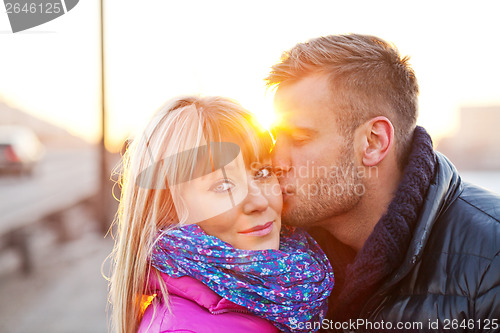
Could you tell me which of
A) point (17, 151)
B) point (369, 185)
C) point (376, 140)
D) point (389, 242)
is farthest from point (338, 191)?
point (17, 151)

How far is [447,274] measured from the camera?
7.25 feet

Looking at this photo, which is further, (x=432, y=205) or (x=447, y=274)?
(x=432, y=205)

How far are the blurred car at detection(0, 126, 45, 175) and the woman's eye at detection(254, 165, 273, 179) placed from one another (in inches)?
537

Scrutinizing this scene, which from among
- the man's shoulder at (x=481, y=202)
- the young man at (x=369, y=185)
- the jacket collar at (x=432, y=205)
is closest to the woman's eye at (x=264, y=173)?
the young man at (x=369, y=185)

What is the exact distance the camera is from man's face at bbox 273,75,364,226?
8.99 ft

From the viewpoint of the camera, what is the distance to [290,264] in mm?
2324

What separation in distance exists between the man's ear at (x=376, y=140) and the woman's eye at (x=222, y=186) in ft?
3.14

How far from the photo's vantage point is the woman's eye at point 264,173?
2434 mm

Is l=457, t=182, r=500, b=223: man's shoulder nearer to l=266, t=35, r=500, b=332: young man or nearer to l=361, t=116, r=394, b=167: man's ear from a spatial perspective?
l=266, t=35, r=500, b=332: young man

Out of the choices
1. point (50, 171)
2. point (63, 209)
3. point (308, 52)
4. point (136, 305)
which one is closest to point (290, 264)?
point (136, 305)

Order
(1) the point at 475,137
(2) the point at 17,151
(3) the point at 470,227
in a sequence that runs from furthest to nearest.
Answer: (1) the point at 475,137
(2) the point at 17,151
(3) the point at 470,227

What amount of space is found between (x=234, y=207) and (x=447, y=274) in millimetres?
1092

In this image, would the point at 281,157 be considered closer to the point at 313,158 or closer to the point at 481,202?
the point at 313,158

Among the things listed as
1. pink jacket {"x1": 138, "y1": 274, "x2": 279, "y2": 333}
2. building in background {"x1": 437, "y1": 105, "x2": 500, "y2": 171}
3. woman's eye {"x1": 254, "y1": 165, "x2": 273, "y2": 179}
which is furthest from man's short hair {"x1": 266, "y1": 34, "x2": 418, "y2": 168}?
building in background {"x1": 437, "y1": 105, "x2": 500, "y2": 171}
